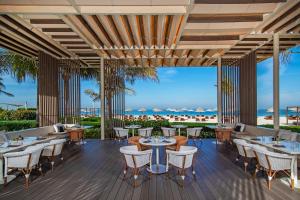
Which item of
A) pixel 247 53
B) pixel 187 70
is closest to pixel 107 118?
pixel 247 53

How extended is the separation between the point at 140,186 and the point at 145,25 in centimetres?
422

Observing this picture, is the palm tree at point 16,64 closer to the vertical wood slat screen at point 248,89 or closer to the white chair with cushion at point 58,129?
the white chair with cushion at point 58,129

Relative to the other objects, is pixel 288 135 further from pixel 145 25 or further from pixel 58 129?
pixel 58 129

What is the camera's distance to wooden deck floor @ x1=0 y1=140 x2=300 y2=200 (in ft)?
13.5

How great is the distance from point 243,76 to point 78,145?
7.59 m

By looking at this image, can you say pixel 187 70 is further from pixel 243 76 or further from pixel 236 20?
pixel 236 20

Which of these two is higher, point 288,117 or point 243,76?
point 243,76

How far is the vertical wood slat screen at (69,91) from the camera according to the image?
10.5m

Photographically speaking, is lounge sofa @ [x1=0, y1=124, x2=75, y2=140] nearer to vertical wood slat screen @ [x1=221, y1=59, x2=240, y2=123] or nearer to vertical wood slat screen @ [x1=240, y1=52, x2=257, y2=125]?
vertical wood slat screen @ [x1=221, y1=59, x2=240, y2=123]

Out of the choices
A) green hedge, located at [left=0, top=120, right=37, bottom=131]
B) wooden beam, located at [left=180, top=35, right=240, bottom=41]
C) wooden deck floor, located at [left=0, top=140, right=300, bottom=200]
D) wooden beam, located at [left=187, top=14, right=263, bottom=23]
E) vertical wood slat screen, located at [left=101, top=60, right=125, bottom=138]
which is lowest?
wooden deck floor, located at [left=0, top=140, right=300, bottom=200]

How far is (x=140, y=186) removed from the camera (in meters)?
4.57

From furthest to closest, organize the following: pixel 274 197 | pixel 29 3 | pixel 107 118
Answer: pixel 107 118
pixel 29 3
pixel 274 197

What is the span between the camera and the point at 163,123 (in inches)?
473

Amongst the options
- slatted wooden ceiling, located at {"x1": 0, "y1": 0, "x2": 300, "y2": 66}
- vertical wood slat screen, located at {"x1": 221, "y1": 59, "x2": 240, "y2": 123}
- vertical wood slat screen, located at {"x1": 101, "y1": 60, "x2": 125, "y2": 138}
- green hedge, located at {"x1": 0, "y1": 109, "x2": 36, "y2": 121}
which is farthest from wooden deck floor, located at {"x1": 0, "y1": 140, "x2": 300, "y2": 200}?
green hedge, located at {"x1": 0, "y1": 109, "x2": 36, "y2": 121}
